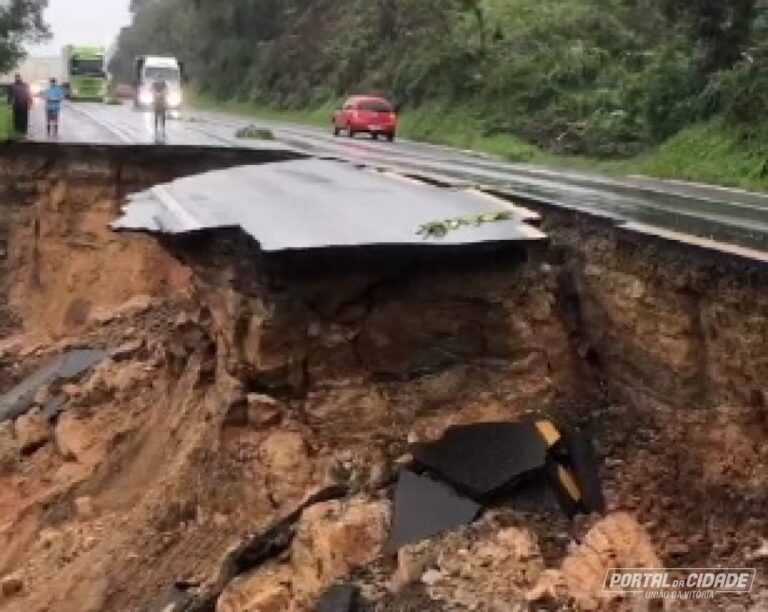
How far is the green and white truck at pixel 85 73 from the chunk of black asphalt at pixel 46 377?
153ft

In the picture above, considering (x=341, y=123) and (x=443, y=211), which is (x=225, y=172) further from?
(x=341, y=123)

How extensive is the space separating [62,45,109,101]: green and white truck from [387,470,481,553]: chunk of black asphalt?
55.3 meters

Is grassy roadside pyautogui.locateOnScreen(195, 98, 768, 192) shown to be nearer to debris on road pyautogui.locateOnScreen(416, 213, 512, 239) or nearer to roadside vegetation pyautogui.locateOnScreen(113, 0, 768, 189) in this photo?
roadside vegetation pyautogui.locateOnScreen(113, 0, 768, 189)

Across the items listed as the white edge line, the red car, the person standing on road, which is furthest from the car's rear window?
the white edge line

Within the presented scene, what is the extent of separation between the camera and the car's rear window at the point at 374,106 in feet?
111

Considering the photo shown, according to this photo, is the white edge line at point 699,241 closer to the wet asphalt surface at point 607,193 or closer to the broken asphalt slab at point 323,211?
the wet asphalt surface at point 607,193

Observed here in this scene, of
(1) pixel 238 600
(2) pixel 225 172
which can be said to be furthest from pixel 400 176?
(1) pixel 238 600

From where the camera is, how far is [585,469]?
Result: 24.7 ft

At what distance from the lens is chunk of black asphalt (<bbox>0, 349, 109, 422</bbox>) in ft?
45.8

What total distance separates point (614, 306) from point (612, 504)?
6.37 feet

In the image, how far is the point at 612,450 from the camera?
8.01m

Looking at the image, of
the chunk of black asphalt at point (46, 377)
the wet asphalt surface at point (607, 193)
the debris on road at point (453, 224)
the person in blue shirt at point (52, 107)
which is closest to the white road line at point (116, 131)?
the wet asphalt surface at point (607, 193)

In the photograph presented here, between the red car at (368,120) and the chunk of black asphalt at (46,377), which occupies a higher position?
the red car at (368,120)

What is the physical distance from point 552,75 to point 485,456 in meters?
25.4
